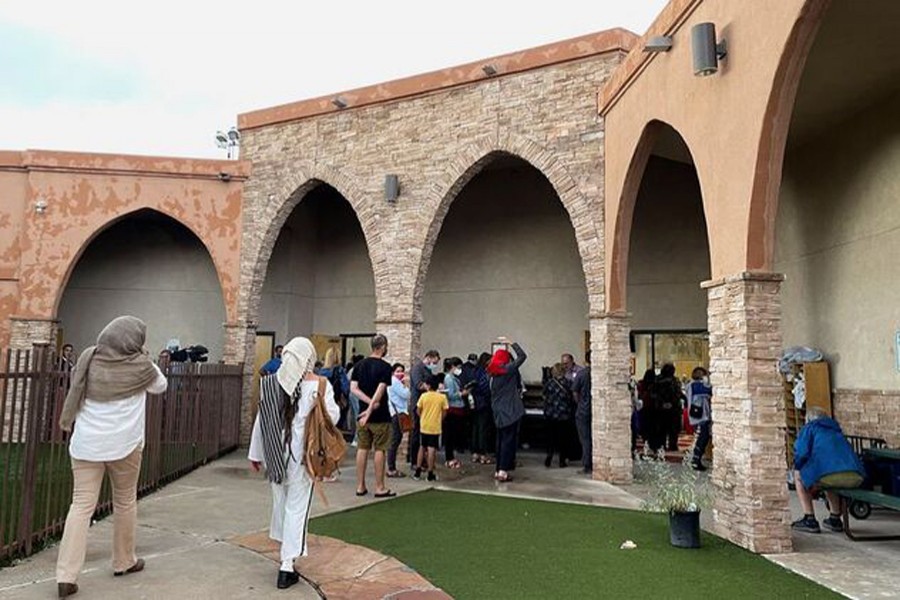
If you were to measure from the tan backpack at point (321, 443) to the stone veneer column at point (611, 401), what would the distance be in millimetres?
5048

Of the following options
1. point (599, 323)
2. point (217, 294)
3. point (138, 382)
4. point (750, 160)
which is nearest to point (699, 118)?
point (750, 160)

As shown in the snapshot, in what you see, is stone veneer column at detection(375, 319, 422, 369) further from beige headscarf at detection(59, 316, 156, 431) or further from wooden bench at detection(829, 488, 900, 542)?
beige headscarf at detection(59, 316, 156, 431)

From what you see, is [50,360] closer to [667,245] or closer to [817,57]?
[817,57]

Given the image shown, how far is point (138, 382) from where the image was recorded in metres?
4.04

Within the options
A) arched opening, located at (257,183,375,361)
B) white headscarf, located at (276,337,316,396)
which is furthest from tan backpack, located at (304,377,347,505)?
arched opening, located at (257,183,375,361)

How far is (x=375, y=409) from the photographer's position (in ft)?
22.9

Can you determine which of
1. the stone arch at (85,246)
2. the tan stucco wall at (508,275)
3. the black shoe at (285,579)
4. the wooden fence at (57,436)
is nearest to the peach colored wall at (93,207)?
the stone arch at (85,246)

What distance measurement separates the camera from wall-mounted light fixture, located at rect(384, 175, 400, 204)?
10.7 metres

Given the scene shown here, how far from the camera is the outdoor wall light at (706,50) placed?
568 centimetres

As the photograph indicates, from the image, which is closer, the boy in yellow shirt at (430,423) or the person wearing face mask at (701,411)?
the boy in yellow shirt at (430,423)

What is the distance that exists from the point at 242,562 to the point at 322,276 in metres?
10.6

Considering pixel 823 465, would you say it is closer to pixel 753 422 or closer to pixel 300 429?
pixel 753 422

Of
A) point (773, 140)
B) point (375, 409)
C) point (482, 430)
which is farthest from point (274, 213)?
point (773, 140)

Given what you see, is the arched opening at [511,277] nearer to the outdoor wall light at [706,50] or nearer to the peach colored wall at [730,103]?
the peach colored wall at [730,103]
